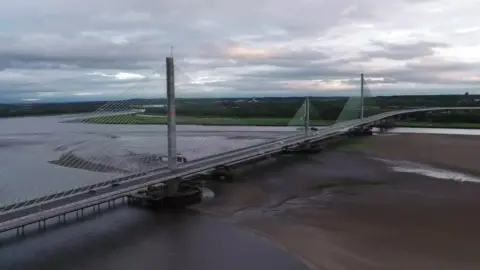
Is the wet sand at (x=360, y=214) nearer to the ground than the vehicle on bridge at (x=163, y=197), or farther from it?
nearer to the ground

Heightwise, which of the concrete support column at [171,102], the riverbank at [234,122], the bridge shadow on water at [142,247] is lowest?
the bridge shadow on water at [142,247]

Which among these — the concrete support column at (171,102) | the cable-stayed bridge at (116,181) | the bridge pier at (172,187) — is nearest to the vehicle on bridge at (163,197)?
the bridge pier at (172,187)

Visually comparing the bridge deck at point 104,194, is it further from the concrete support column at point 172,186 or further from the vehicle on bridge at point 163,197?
the vehicle on bridge at point 163,197

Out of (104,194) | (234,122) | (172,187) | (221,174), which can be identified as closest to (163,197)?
(172,187)

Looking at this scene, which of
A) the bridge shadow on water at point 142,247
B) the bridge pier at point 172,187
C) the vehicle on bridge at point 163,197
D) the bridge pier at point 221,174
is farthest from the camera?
the bridge pier at point 221,174

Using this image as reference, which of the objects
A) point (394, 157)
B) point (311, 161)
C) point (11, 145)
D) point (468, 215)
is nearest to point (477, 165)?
point (394, 157)

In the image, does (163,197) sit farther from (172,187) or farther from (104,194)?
(104,194)
